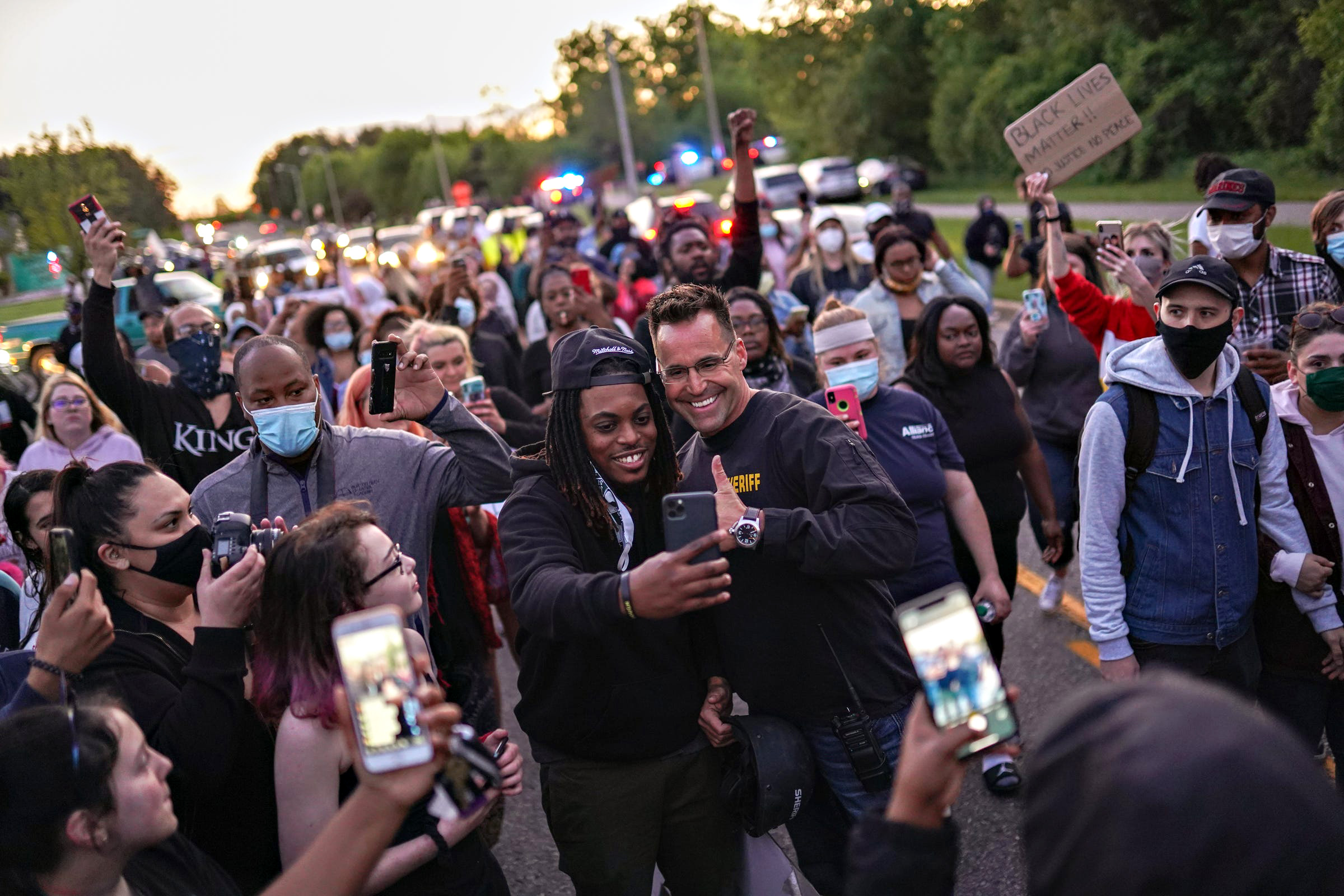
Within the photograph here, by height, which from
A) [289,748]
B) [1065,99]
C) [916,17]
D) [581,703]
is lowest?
[581,703]

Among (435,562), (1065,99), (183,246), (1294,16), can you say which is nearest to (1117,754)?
(435,562)

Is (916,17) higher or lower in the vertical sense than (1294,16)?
higher

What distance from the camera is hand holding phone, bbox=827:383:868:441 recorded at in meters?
4.08

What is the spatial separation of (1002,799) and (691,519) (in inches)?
113

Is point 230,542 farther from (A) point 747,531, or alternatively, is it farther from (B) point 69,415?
(B) point 69,415

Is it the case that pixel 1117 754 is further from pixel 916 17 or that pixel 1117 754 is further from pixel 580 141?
pixel 580 141

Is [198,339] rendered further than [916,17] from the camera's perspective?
No

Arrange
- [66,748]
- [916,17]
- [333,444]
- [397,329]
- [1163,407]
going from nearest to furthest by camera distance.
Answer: [66,748]
[1163,407]
[333,444]
[397,329]
[916,17]

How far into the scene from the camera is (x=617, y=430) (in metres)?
2.95

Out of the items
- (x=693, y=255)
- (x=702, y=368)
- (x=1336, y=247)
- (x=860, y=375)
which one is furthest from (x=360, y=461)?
(x=693, y=255)

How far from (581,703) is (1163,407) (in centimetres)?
205

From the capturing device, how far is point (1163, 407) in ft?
11.5

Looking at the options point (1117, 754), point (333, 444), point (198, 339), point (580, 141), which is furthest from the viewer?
point (580, 141)

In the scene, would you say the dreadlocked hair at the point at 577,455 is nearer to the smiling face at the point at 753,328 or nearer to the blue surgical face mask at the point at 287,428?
the blue surgical face mask at the point at 287,428
